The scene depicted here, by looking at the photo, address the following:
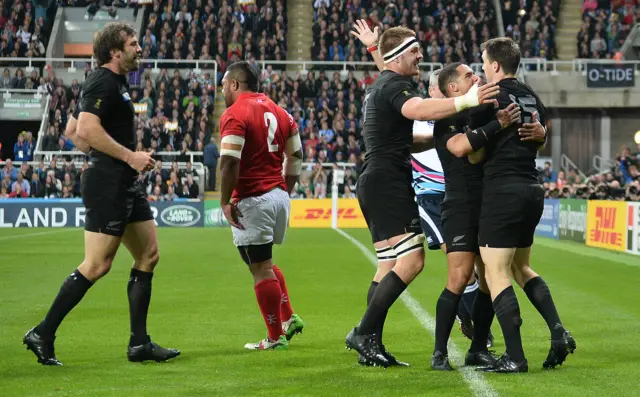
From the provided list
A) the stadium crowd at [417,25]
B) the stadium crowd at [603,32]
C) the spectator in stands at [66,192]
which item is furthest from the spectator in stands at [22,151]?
the stadium crowd at [603,32]

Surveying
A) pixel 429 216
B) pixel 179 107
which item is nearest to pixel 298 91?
pixel 179 107

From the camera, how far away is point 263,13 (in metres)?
39.0

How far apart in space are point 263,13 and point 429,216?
31339 mm

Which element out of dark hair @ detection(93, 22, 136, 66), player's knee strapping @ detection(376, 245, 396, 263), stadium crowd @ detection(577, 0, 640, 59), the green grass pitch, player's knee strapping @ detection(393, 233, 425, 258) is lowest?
the green grass pitch

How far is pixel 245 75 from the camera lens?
25.6 feet

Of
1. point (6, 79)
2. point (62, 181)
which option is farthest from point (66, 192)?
point (6, 79)

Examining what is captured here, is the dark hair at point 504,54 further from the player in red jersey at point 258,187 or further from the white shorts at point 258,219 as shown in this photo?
the white shorts at point 258,219

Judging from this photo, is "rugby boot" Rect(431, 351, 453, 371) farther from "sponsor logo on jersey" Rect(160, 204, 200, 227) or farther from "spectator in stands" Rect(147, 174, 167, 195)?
"spectator in stands" Rect(147, 174, 167, 195)

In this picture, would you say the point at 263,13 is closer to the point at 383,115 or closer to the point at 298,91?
the point at 298,91

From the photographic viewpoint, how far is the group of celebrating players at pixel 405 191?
673 centimetres

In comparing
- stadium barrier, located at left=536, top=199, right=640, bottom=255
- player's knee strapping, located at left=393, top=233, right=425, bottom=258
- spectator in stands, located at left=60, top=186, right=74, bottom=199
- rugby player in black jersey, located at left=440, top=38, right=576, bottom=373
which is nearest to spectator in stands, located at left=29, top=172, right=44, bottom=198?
spectator in stands, located at left=60, top=186, right=74, bottom=199

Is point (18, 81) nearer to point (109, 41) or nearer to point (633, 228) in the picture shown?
point (633, 228)

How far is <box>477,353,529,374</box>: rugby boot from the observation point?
6664mm

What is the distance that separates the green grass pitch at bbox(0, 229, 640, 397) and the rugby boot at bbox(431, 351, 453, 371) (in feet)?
0.31
